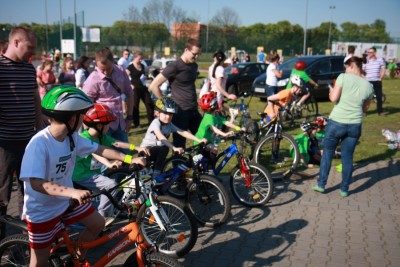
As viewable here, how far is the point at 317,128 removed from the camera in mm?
7074

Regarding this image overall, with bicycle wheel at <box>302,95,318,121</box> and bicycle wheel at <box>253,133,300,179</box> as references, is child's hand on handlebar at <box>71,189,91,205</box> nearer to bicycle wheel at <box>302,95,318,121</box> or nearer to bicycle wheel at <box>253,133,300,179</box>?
bicycle wheel at <box>253,133,300,179</box>

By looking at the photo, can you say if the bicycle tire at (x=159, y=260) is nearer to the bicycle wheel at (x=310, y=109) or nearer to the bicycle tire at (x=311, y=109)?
the bicycle wheel at (x=310, y=109)

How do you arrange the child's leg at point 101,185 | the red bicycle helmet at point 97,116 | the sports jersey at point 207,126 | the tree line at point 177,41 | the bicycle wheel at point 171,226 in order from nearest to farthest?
the bicycle wheel at point 171,226 → the child's leg at point 101,185 → the red bicycle helmet at point 97,116 → the sports jersey at point 207,126 → the tree line at point 177,41

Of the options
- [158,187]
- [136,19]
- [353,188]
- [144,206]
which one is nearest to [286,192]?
[353,188]

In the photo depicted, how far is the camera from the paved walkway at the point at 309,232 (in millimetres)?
4059

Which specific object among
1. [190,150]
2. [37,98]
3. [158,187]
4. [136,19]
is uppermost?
[136,19]

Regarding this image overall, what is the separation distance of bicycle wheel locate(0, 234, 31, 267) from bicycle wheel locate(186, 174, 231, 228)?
6.11ft

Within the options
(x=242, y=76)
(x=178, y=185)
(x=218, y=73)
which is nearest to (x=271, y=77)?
(x=218, y=73)

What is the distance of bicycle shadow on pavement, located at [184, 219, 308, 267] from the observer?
4.01 m

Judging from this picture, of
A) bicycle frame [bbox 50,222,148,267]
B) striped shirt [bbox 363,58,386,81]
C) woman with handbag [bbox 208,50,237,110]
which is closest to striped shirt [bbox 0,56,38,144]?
bicycle frame [bbox 50,222,148,267]

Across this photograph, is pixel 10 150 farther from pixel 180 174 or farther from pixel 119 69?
pixel 119 69

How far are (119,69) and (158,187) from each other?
2018 millimetres

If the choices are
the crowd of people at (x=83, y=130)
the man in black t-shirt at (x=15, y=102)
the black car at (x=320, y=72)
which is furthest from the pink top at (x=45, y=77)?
the black car at (x=320, y=72)

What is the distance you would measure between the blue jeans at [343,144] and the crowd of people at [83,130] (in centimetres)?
1
